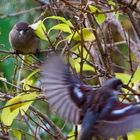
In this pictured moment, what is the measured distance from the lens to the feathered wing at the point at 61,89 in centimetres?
149

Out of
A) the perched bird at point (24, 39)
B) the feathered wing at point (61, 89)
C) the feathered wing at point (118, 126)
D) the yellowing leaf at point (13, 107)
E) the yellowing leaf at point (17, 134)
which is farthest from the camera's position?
the perched bird at point (24, 39)

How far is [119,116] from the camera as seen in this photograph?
1384 mm

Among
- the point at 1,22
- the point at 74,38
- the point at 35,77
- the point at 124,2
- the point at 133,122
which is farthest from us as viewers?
the point at 1,22

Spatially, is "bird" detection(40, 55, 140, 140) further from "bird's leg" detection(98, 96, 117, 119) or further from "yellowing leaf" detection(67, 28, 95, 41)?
"yellowing leaf" detection(67, 28, 95, 41)

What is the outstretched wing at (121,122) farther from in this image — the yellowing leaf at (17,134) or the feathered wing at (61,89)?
the yellowing leaf at (17,134)

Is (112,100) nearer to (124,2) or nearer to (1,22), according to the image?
(124,2)

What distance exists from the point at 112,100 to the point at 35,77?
2.15 feet

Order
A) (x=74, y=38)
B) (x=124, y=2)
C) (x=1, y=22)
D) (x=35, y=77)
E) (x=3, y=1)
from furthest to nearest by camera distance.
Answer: (x=3, y=1) < (x=1, y=22) < (x=35, y=77) < (x=74, y=38) < (x=124, y=2)

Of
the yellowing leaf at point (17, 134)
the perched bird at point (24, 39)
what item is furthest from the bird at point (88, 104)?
the perched bird at point (24, 39)

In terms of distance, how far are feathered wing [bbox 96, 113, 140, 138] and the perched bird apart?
3.50 ft

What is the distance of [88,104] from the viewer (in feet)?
4.74

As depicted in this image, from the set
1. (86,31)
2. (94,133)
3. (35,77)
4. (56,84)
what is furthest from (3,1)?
(94,133)

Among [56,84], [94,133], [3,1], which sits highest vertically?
[3,1]

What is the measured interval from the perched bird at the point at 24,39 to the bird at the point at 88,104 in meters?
0.83
